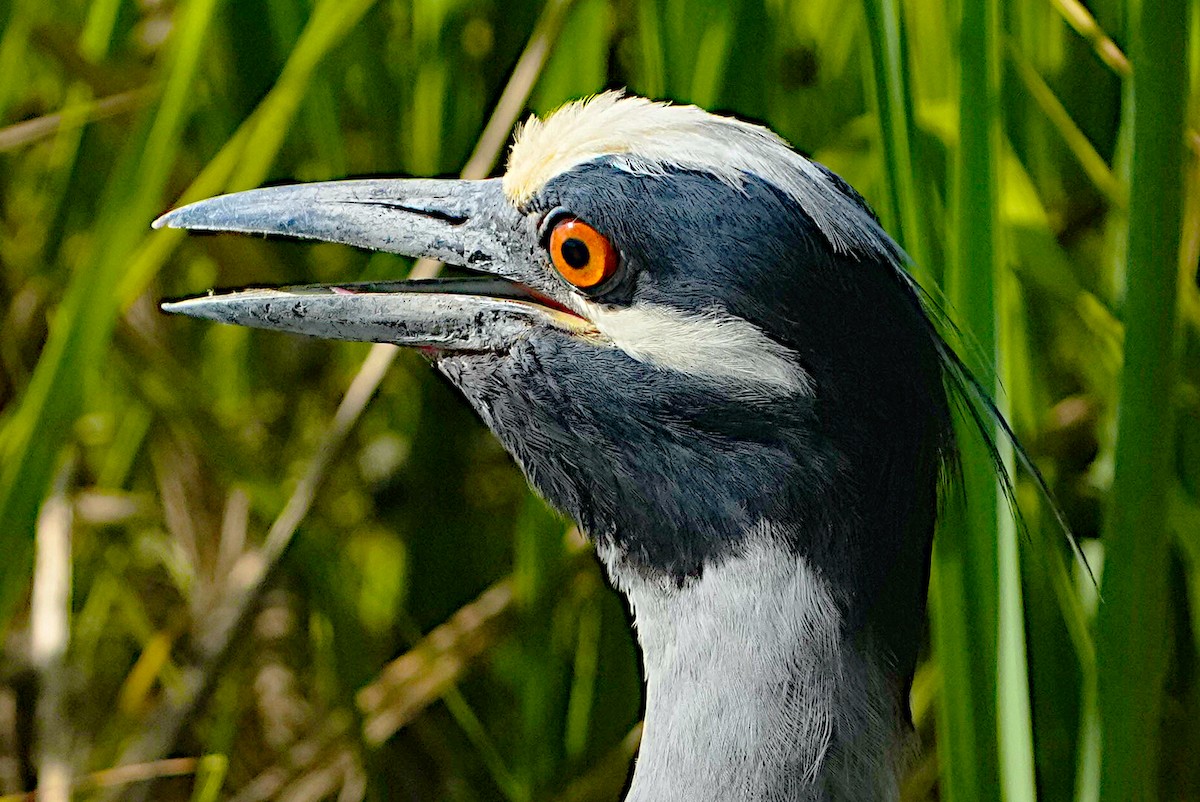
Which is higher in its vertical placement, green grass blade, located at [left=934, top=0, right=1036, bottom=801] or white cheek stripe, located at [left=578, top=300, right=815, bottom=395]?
white cheek stripe, located at [left=578, top=300, right=815, bottom=395]

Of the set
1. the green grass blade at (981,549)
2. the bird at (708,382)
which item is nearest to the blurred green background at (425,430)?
the green grass blade at (981,549)

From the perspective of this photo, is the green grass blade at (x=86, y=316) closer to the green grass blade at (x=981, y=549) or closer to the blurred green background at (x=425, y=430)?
the blurred green background at (x=425, y=430)

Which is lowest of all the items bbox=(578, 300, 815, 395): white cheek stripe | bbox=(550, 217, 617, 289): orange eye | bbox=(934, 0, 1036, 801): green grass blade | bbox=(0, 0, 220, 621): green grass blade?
bbox=(934, 0, 1036, 801): green grass blade

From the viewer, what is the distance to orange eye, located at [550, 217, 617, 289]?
0.89m

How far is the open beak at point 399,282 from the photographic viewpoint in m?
0.95

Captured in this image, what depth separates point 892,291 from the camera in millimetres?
908

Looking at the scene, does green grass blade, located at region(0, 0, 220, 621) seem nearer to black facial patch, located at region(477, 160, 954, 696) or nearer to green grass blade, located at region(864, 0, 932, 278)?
black facial patch, located at region(477, 160, 954, 696)

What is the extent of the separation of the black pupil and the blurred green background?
31 cm

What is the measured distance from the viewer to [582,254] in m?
0.91

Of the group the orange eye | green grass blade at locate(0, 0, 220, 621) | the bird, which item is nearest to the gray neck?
the bird

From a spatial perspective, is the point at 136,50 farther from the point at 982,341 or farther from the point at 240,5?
the point at 982,341

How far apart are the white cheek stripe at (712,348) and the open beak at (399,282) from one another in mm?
54

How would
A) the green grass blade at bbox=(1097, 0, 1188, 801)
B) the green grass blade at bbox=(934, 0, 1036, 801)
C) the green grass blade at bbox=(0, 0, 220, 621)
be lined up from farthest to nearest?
the green grass blade at bbox=(0, 0, 220, 621) < the green grass blade at bbox=(934, 0, 1036, 801) < the green grass blade at bbox=(1097, 0, 1188, 801)

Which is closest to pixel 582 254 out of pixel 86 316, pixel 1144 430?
pixel 1144 430
